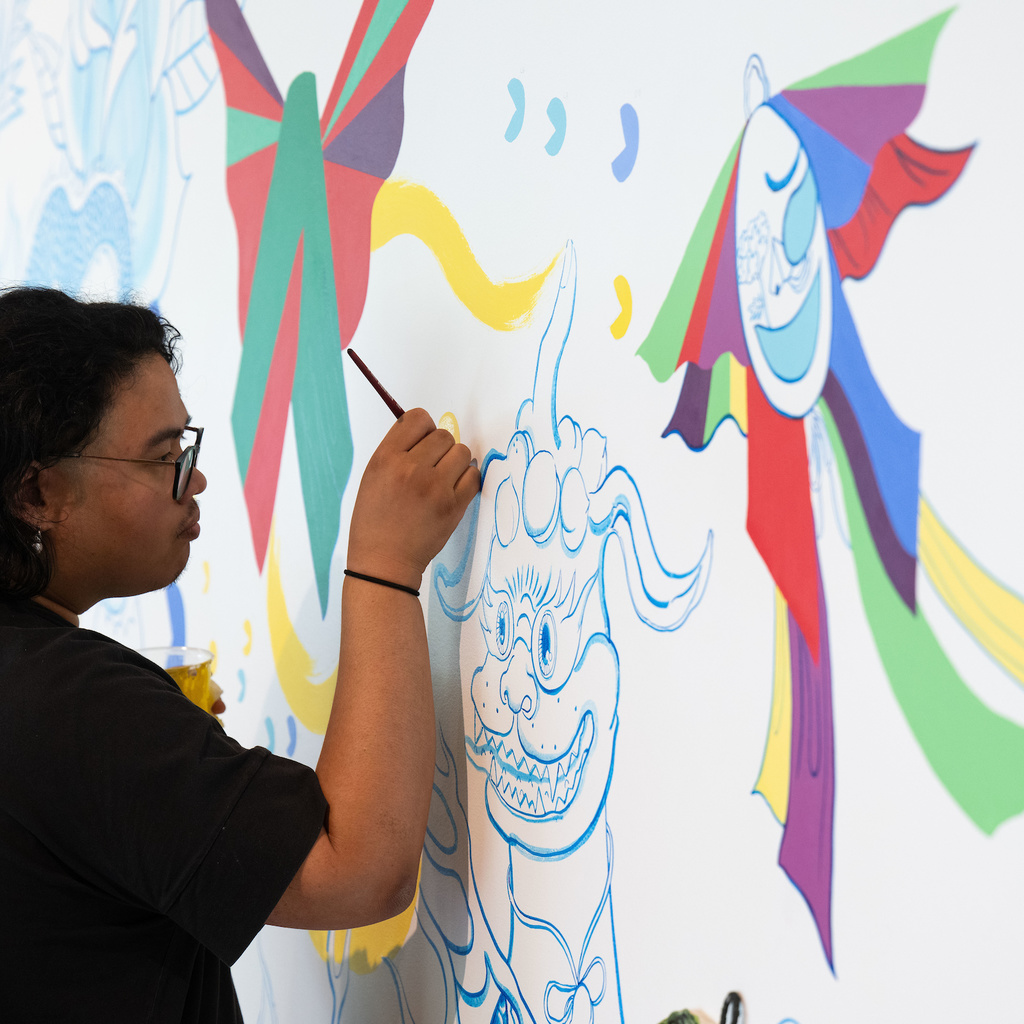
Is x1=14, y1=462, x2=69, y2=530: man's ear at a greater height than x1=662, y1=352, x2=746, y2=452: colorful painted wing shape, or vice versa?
x1=662, y1=352, x2=746, y2=452: colorful painted wing shape

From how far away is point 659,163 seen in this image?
64cm

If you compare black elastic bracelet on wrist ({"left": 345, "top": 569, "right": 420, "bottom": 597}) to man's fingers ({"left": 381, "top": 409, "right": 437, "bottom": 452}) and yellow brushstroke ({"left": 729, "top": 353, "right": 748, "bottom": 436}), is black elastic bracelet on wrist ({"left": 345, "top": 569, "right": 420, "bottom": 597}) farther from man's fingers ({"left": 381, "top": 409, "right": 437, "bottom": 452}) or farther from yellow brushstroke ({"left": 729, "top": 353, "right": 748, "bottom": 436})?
yellow brushstroke ({"left": 729, "top": 353, "right": 748, "bottom": 436})

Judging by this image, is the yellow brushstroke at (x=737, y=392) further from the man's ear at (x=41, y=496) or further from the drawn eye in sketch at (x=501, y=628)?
the man's ear at (x=41, y=496)

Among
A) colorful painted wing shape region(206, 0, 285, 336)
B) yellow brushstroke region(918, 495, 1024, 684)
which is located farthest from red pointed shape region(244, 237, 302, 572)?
yellow brushstroke region(918, 495, 1024, 684)

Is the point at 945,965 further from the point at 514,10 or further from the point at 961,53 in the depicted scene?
the point at 514,10

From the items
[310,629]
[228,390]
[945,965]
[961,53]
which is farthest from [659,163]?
[228,390]

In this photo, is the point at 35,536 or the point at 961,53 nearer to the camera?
the point at 961,53

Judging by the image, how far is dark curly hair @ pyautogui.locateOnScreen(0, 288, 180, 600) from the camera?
2.59ft

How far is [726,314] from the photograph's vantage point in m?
0.59

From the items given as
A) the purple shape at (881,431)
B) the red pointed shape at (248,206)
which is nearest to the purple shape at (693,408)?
the purple shape at (881,431)

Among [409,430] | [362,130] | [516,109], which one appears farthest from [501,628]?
[362,130]

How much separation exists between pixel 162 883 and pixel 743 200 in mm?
574

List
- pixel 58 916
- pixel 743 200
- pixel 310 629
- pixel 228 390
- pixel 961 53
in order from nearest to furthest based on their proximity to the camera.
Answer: pixel 961 53, pixel 743 200, pixel 58 916, pixel 310 629, pixel 228 390

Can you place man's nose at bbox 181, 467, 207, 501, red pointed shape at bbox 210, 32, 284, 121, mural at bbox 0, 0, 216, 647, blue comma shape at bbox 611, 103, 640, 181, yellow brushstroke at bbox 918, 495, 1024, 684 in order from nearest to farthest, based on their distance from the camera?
yellow brushstroke at bbox 918, 495, 1024, 684 → blue comma shape at bbox 611, 103, 640, 181 → man's nose at bbox 181, 467, 207, 501 → red pointed shape at bbox 210, 32, 284, 121 → mural at bbox 0, 0, 216, 647
